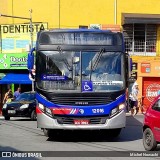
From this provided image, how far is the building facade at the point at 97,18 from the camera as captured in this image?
110ft

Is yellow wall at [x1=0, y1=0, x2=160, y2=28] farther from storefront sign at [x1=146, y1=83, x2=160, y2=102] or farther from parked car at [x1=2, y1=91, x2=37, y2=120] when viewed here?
parked car at [x1=2, y1=91, x2=37, y2=120]

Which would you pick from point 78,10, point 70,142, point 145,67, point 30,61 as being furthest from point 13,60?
point 70,142

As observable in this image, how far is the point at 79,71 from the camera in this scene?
558 inches

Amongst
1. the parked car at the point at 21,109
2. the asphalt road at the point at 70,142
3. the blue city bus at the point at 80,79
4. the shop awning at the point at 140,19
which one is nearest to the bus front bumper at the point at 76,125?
the blue city bus at the point at 80,79

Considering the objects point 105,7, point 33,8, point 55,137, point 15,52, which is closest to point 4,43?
point 15,52

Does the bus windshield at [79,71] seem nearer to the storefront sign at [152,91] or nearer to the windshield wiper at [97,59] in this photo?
the windshield wiper at [97,59]

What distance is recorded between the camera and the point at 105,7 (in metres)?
34.6

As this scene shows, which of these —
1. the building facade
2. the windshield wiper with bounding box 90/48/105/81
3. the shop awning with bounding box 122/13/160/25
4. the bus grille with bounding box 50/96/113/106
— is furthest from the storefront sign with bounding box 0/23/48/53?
the bus grille with bounding box 50/96/113/106

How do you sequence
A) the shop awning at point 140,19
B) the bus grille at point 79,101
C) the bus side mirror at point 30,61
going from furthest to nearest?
the shop awning at point 140,19, the bus side mirror at point 30,61, the bus grille at point 79,101

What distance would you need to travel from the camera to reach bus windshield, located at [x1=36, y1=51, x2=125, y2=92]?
1407cm

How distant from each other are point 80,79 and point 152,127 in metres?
3.02

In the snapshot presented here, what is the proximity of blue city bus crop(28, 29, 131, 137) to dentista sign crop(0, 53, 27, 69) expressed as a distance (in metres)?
20.1

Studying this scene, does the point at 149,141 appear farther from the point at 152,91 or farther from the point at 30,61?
the point at 152,91

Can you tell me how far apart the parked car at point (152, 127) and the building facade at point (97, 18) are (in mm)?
20506
